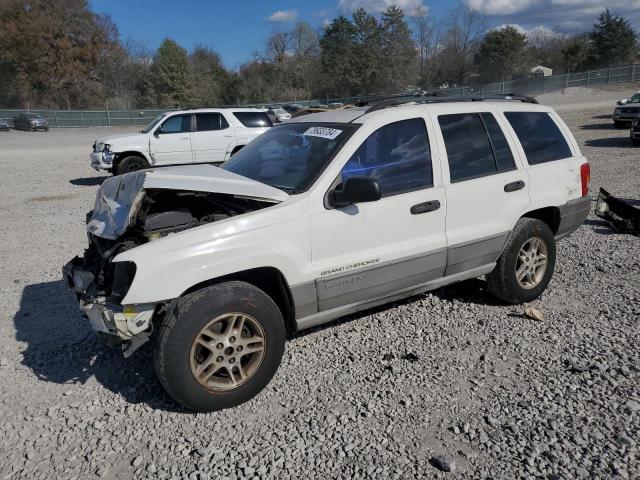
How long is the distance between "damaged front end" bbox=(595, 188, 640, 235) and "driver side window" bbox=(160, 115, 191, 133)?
9.73 m

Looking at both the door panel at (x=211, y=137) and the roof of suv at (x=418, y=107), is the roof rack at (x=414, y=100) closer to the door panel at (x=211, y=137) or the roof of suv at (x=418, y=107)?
the roof of suv at (x=418, y=107)

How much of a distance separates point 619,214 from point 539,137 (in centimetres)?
302

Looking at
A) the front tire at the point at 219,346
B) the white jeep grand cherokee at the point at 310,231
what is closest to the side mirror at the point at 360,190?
the white jeep grand cherokee at the point at 310,231

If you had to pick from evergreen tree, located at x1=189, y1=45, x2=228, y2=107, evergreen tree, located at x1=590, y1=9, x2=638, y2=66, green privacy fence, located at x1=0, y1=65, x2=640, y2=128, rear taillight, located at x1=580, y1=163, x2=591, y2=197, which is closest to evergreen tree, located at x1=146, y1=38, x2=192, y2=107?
evergreen tree, located at x1=189, y1=45, x2=228, y2=107

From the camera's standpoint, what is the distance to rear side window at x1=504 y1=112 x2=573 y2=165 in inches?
180

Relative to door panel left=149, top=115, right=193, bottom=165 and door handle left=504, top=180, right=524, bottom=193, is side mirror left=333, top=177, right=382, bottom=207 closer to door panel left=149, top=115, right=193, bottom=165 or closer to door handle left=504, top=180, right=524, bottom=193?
door handle left=504, top=180, right=524, bottom=193

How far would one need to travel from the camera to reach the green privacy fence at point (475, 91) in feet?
153

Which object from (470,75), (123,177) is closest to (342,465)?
(123,177)

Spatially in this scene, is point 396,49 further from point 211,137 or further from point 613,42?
point 211,137

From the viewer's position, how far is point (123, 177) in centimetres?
383

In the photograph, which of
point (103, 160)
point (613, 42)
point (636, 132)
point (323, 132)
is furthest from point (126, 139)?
point (613, 42)

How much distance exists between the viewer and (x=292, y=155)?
→ 398cm

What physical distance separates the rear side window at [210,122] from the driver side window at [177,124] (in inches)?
→ 9.8

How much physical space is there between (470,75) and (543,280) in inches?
2986
